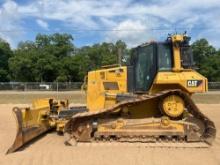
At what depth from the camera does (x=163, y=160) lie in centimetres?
1048

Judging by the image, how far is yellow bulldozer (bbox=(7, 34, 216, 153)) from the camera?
12711mm

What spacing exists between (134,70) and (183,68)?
1.58 m

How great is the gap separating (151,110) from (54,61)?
2482 inches

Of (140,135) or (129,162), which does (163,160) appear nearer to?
(129,162)

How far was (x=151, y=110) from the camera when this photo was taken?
43.7 feet

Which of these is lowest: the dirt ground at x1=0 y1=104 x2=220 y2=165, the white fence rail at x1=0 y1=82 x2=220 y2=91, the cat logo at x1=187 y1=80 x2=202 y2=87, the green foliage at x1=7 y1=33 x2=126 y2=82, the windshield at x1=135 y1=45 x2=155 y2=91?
the dirt ground at x1=0 y1=104 x2=220 y2=165

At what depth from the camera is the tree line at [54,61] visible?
74750 mm

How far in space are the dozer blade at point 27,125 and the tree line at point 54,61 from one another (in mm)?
57312

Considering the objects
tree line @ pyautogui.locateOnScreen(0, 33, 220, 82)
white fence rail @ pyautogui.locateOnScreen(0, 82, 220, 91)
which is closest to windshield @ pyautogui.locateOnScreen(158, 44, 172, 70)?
white fence rail @ pyautogui.locateOnScreen(0, 82, 220, 91)

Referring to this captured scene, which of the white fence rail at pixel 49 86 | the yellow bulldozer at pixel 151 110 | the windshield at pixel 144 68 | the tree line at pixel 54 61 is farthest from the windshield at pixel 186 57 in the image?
the tree line at pixel 54 61

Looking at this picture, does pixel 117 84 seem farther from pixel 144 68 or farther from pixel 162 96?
pixel 162 96

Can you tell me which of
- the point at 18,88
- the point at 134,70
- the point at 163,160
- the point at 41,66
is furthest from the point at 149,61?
the point at 41,66

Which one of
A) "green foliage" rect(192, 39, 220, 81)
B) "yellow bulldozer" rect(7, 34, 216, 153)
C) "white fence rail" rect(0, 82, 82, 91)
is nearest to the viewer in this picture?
"yellow bulldozer" rect(7, 34, 216, 153)

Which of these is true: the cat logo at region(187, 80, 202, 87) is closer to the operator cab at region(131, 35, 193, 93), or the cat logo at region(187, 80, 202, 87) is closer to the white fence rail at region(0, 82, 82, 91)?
the operator cab at region(131, 35, 193, 93)
